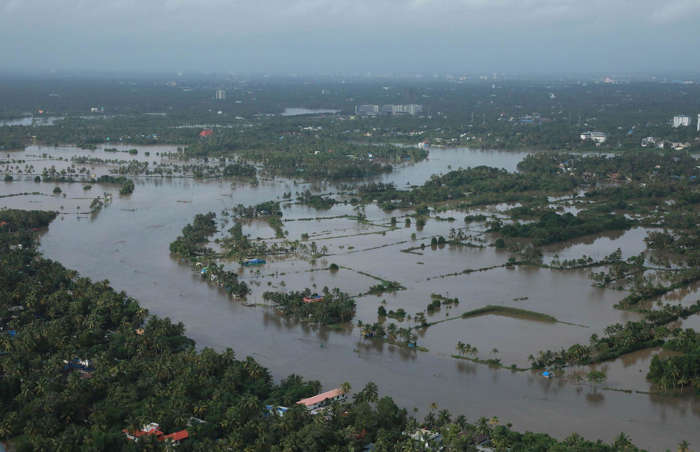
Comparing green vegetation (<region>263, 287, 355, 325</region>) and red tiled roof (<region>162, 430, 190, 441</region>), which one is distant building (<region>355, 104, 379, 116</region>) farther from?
red tiled roof (<region>162, 430, 190, 441</region>)

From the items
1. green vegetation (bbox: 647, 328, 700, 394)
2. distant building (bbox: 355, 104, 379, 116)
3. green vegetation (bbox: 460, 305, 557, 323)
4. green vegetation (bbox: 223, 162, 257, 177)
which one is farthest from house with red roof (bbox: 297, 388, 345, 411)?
distant building (bbox: 355, 104, 379, 116)

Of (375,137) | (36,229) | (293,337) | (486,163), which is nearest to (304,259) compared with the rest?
(293,337)

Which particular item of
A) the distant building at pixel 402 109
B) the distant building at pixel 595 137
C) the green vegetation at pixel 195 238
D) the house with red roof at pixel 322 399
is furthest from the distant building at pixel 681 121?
the house with red roof at pixel 322 399

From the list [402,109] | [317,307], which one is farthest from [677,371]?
[402,109]

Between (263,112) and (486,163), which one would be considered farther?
(263,112)

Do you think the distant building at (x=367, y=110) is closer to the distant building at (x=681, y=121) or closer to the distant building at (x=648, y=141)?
the distant building at (x=681, y=121)

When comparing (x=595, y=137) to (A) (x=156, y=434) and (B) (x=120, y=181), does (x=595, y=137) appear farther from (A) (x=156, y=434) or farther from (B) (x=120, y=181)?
(A) (x=156, y=434)

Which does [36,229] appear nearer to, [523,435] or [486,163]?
[523,435]
